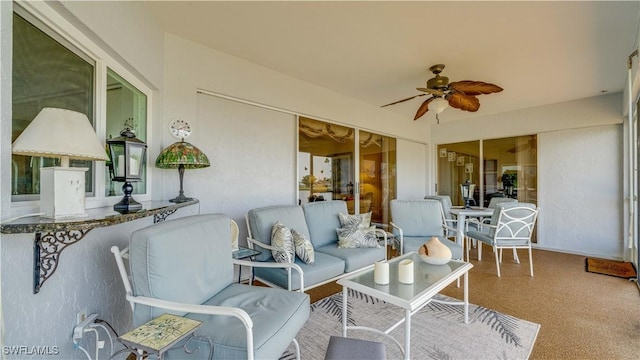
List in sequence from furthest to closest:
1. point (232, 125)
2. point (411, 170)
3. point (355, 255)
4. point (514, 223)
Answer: point (411, 170), point (514, 223), point (232, 125), point (355, 255)

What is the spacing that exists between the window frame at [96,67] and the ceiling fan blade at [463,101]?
10.5 feet

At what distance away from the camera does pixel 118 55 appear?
179 centimetres

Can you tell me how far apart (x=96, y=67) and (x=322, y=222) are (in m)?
2.33

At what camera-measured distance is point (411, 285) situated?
185 centimetres

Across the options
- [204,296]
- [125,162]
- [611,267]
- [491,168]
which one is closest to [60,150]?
[125,162]

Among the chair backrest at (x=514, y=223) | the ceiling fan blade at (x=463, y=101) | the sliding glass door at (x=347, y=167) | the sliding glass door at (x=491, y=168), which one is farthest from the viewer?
the sliding glass door at (x=491, y=168)

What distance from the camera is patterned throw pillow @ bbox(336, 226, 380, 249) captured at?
2.90 m

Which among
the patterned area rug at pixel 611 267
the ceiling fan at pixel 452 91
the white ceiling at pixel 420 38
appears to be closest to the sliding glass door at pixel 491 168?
the patterned area rug at pixel 611 267

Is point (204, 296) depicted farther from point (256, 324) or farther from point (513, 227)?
point (513, 227)

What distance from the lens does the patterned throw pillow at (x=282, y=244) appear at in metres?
2.23

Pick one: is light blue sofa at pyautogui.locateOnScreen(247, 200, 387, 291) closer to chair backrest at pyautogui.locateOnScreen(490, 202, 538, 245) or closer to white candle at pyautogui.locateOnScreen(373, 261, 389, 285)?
white candle at pyautogui.locateOnScreen(373, 261, 389, 285)

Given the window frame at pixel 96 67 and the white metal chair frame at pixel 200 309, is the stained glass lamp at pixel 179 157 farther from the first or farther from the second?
the white metal chair frame at pixel 200 309

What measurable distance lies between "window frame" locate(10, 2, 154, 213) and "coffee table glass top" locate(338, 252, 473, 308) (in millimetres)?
1710

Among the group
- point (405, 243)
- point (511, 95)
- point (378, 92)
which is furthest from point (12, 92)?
point (511, 95)
